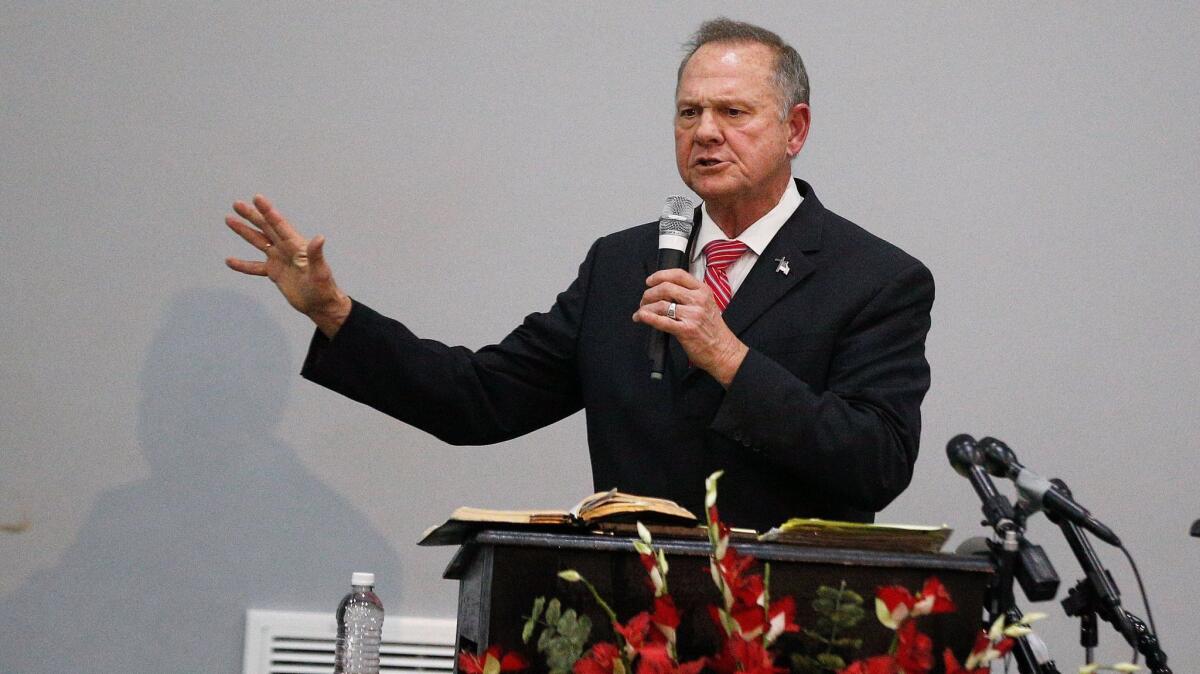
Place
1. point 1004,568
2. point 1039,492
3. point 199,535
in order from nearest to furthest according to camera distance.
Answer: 1. point 1004,568
2. point 1039,492
3. point 199,535

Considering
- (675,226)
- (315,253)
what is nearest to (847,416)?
(675,226)

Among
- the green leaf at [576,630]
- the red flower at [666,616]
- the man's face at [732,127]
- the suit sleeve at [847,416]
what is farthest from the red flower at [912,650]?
the man's face at [732,127]

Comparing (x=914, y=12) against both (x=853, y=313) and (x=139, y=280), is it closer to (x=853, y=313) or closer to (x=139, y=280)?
(x=853, y=313)

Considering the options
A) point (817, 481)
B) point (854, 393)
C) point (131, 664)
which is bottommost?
point (131, 664)

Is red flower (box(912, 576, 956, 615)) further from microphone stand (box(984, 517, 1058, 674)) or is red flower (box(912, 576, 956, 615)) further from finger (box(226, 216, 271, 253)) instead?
finger (box(226, 216, 271, 253))

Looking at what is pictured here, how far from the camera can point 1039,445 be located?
367 cm

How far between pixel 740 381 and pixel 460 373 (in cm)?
66

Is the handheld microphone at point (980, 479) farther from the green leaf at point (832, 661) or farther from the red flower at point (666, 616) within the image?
the red flower at point (666, 616)

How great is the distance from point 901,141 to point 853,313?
150 cm

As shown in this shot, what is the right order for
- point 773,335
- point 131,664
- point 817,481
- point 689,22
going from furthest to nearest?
point 689,22
point 131,664
point 773,335
point 817,481

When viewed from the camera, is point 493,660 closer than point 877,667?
No

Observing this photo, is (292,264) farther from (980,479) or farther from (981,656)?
(981,656)

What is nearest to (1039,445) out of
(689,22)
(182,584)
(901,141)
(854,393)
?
(901,141)

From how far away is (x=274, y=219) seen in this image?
7.19ft
